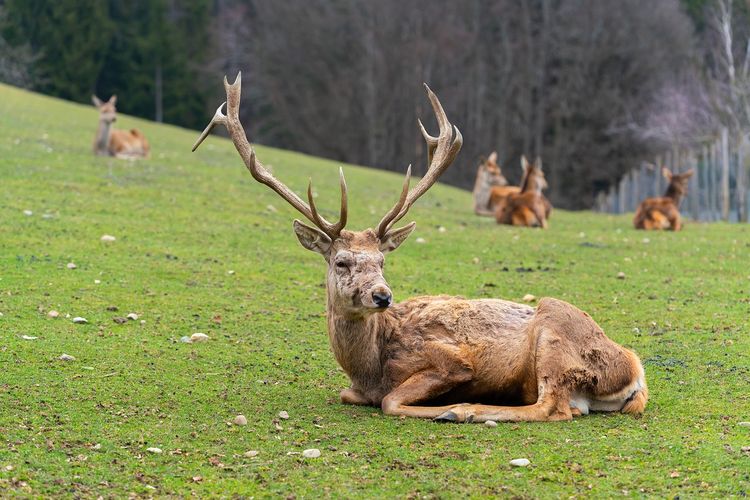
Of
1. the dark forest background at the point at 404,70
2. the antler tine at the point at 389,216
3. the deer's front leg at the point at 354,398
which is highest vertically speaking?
the dark forest background at the point at 404,70

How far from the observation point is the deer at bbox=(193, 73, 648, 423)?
24.5ft

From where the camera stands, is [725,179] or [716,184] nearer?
[725,179]

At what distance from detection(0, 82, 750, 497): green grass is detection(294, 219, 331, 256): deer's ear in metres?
1.10

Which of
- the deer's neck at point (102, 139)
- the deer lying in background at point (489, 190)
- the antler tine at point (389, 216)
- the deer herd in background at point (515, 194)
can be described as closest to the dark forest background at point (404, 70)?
the deer lying in background at point (489, 190)

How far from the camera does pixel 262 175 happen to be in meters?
8.31

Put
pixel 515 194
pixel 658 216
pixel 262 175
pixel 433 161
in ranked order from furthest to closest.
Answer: pixel 515 194
pixel 658 216
pixel 433 161
pixel 262 175

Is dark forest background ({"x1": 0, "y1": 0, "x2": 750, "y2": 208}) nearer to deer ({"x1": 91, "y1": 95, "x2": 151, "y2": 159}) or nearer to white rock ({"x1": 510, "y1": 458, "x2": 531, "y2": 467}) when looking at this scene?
deer ({"x1": 91, "y1": 95, "x2": 151, "y2": 159})

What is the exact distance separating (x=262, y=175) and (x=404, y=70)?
163ft

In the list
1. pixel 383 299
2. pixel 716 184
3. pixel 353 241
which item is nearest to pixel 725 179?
pixel 716 184

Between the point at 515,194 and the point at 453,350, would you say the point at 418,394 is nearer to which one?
the point at 453,350

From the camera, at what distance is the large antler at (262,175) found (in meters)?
7.82

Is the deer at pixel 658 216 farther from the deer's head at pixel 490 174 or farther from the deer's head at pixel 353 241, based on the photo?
the deer's head at pixel 353 241

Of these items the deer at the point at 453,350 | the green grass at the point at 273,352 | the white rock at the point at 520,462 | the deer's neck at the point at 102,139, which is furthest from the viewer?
the deer's neck at the point at 102,139

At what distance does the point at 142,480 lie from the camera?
5961 mm
